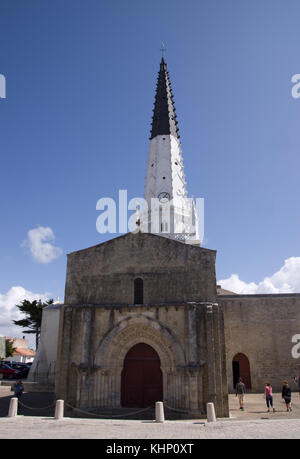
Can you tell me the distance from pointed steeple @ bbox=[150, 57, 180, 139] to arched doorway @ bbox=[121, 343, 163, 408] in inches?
991

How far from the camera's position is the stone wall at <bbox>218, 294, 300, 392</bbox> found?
72.1 ft

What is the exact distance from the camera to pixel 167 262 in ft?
52.5

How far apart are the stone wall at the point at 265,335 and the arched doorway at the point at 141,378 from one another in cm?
915

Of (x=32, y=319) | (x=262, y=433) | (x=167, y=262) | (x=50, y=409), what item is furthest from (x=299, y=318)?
(x=32, y=319)

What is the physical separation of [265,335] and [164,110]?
25.4 meters

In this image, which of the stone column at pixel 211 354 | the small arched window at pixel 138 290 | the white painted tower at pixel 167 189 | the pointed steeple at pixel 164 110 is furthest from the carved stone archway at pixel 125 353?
the pointed steeple at pixel 164 110

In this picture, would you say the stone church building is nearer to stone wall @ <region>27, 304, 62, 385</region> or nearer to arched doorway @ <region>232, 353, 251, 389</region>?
arched doorway @ <region>232, 353, 251, 389</region>

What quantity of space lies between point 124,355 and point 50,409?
416 centimetres

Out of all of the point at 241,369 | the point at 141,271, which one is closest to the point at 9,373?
the point at 241,369

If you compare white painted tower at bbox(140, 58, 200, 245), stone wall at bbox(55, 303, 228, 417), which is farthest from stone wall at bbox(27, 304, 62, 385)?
stone wall at bbox(55, 303, 228, 417)

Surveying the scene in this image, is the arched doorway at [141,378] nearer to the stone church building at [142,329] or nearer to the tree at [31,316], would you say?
the stone church building at [142,329]

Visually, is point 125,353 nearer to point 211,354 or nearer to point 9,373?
point 211,354

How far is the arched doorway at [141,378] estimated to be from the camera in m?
14.9

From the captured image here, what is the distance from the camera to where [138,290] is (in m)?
15.9
